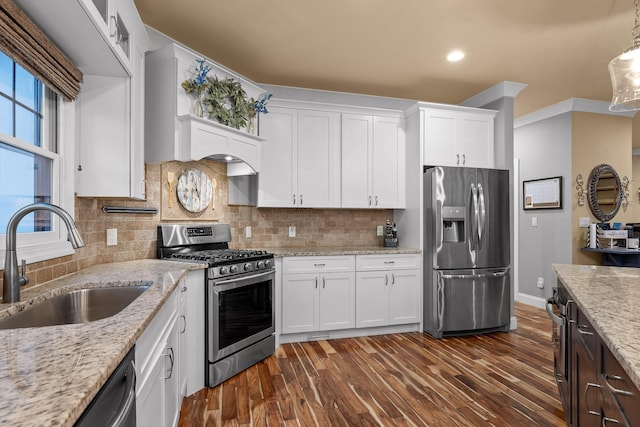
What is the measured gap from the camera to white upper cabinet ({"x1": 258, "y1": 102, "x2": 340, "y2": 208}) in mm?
3510

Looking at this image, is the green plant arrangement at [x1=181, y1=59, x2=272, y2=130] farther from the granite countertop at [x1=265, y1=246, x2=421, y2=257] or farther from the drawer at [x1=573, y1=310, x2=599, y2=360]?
the drawer at [x1=573, y1=310, x2=599, y2=360]

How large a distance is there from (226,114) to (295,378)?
2.11 m

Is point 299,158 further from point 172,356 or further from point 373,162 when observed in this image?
point 172,356

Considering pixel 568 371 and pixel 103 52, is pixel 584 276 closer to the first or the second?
pixel 568 371

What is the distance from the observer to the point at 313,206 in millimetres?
3631

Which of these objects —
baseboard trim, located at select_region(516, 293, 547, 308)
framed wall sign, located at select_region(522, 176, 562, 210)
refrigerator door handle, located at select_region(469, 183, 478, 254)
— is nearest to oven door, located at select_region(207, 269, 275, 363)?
refrigerator door handle, located at select_region(469, 183, 478, 254)

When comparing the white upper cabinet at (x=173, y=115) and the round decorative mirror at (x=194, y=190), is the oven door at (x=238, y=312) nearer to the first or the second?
the round decorative mirror at (x=194, y=190)

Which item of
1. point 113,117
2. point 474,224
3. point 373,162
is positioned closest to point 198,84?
point 113,117

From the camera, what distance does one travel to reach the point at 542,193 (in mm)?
4594

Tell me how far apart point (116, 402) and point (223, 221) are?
2581mm

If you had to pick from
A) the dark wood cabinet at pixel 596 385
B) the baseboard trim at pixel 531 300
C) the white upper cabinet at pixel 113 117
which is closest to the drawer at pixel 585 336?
the dark wood cabinet at pixel 596 385

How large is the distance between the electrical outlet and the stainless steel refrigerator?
2.79m

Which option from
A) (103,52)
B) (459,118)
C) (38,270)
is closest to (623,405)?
(38,270)

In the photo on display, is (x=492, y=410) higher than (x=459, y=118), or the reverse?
(x=459, y=118)
